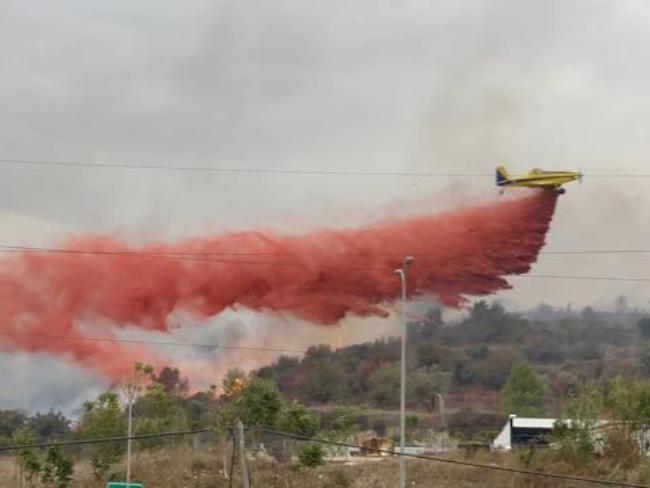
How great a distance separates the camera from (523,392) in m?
173

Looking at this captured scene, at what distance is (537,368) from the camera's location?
198875 mm

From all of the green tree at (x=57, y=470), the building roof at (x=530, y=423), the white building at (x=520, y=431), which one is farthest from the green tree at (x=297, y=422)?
the building roof at (x=530, y=423)

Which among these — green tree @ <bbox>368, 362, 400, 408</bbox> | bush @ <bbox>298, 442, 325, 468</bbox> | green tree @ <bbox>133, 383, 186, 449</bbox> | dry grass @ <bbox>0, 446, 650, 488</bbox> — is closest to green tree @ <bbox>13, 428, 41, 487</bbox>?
dry grass @ <bbox>0, 446, 650, 488</bbox>

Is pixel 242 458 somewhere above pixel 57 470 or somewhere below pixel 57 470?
above

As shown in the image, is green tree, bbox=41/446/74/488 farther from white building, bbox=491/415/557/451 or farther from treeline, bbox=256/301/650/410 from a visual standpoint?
treeline, bbox=256/301/650/410

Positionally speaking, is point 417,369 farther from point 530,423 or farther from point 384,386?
point 530,423

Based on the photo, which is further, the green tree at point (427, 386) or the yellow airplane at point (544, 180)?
the green tree at point (427, 386)

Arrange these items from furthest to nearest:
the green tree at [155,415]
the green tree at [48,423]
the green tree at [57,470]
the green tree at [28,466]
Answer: the green tree at [48,423] → the green tree at [155,415] → the green tree at [28,466] → the green tree at [57,470]

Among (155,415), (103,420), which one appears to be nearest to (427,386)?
(155,415)

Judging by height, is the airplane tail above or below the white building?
above

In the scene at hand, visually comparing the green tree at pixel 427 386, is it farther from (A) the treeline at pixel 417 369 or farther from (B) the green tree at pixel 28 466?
(B) the green tree at pixel 28 466

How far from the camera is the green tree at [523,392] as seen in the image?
168875 mm

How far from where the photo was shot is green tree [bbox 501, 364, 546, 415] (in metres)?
169

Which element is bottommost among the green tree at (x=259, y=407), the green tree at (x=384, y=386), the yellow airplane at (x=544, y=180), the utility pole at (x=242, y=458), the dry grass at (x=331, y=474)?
the dry grass at (x=331, y=474)
